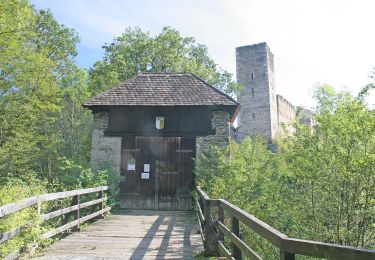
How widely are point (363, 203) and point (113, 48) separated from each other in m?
23.4

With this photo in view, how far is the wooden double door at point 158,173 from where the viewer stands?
40.4 feet

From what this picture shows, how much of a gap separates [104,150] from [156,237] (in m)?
6.21

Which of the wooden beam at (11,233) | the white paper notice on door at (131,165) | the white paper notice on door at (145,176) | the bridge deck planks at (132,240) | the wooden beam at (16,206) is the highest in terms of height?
the white paper notice on door at (131,165)

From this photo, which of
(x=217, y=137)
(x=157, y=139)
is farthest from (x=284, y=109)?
(x=157, y=139)

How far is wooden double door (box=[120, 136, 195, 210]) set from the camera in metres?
12.3

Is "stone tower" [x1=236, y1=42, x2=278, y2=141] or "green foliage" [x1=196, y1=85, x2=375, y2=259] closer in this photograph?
"green foliage" [x1=196, y1=85, x2=375, y2=259]

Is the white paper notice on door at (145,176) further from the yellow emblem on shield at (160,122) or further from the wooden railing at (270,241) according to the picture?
the wooden railing at (270,241)

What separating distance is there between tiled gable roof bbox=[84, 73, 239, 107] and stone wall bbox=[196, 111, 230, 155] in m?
0.66

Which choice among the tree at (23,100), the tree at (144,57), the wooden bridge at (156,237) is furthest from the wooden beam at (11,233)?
the tree at (144,57)

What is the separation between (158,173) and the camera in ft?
40.9

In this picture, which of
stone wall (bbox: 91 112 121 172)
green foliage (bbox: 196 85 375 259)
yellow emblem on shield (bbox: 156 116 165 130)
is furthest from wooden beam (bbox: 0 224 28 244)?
yellow emblem on shield (bbox: 156 116 165 130)

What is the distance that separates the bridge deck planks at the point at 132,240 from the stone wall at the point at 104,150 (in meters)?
3.13

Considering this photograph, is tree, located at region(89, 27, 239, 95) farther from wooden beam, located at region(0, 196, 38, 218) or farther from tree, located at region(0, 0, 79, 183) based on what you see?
wooden beam, located at region(0, 196, 38, 218)

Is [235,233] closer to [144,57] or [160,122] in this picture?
[160,122]
